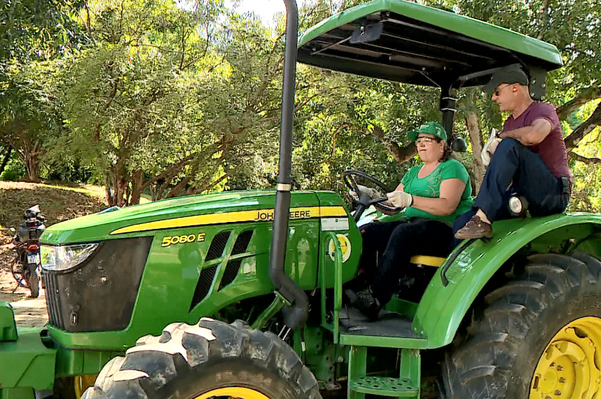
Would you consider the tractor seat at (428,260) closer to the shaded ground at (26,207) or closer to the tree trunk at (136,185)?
the shaded ground at (26,207)

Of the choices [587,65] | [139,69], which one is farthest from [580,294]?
[139,69]

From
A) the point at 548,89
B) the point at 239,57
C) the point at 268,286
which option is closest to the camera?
the point at 268,286

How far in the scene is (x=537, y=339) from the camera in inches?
113

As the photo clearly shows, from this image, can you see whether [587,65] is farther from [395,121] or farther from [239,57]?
[239,57]

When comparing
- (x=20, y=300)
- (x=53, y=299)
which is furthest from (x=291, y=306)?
(x=20, y=300)

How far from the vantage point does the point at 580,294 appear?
120 inches

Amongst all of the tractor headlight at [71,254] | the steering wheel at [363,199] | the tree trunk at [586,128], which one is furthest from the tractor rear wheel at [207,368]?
the tree trunk at [586,128]

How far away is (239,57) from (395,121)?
149 inches

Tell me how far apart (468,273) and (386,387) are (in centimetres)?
71

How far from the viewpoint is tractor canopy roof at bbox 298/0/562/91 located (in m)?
2.81

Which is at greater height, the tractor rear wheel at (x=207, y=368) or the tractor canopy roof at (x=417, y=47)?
the tractor canopy roof at (x=417, y=47)

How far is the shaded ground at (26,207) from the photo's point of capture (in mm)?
8156

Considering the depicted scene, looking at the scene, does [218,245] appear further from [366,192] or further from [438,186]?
[438,186]

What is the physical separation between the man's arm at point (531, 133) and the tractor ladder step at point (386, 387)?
1470 millimetres
